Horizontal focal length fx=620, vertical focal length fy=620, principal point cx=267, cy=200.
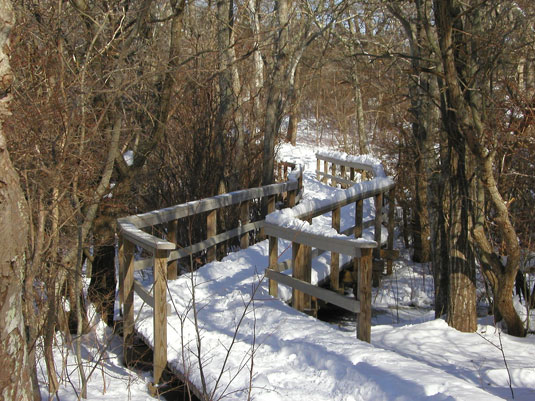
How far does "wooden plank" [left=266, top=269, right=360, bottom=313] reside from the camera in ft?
17.8

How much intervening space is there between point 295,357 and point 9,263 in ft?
10.2

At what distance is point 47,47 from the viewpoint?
19.5ft

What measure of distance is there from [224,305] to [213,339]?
0.90 metres

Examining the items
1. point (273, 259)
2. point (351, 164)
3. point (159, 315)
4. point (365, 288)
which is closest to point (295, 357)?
point (365, 288)

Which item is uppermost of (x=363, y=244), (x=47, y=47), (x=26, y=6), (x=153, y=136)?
(x=26, y=6)

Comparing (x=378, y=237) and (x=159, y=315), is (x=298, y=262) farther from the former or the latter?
(x=378, y=237)

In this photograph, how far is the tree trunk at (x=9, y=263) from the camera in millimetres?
2277

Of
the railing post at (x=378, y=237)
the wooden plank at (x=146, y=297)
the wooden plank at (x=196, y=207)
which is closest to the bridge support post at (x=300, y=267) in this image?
the wooden plank at (x=196, y=207)

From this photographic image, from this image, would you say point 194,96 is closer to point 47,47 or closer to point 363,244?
point 47,47

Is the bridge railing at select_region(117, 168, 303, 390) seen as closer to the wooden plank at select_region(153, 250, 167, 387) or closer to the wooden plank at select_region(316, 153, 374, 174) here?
the wooden plank at select_region(153, 250, 167, 387)

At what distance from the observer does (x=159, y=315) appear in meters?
5.15

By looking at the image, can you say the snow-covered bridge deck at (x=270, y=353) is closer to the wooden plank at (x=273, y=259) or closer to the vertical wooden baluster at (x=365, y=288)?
the wooden plank at (x=273, y=259)

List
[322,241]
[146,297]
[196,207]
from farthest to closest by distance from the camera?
[196,207] < [322,241] < [146,297]

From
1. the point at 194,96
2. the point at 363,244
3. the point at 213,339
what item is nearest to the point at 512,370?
the point at 363,244
